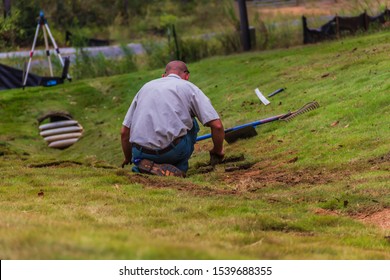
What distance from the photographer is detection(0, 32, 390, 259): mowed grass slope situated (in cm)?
510

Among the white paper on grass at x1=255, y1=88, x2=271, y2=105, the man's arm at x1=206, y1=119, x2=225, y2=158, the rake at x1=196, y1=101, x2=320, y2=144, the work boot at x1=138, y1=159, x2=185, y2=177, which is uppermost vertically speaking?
the man's arm at x1=206, y1=119, x2=225, y2=158

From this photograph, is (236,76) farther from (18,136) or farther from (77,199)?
(77,199)

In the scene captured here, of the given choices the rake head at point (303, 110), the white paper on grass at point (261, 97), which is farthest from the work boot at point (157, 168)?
the white paper on grass at point (261, 97)

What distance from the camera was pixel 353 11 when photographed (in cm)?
2517

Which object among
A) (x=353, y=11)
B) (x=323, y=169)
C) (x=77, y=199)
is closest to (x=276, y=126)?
(x=323, y=169)

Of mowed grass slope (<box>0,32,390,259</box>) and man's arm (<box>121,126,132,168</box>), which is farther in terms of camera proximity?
man's arm (<box>121,126,132,168</box>)

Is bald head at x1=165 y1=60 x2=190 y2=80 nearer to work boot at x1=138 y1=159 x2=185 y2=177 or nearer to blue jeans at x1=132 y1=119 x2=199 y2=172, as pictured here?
blue jeans at x1=132 y1=119 x2=199 y2=172

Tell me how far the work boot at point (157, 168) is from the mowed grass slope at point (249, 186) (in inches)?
9.4

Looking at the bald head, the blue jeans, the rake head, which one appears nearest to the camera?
the blue jeans

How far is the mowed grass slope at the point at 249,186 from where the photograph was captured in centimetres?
510

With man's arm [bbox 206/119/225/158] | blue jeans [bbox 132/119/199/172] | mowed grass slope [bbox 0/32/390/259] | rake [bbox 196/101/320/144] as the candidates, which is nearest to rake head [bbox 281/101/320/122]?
rake [bbox 196/101/320/144]

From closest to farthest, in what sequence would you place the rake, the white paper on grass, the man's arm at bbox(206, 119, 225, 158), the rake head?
the man's arm at bbox(206, 119, 225, 158), the rake, the rake head, the white paper on grass

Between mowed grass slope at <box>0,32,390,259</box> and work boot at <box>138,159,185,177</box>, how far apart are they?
0.78ft

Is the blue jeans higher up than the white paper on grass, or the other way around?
the blue jeans
